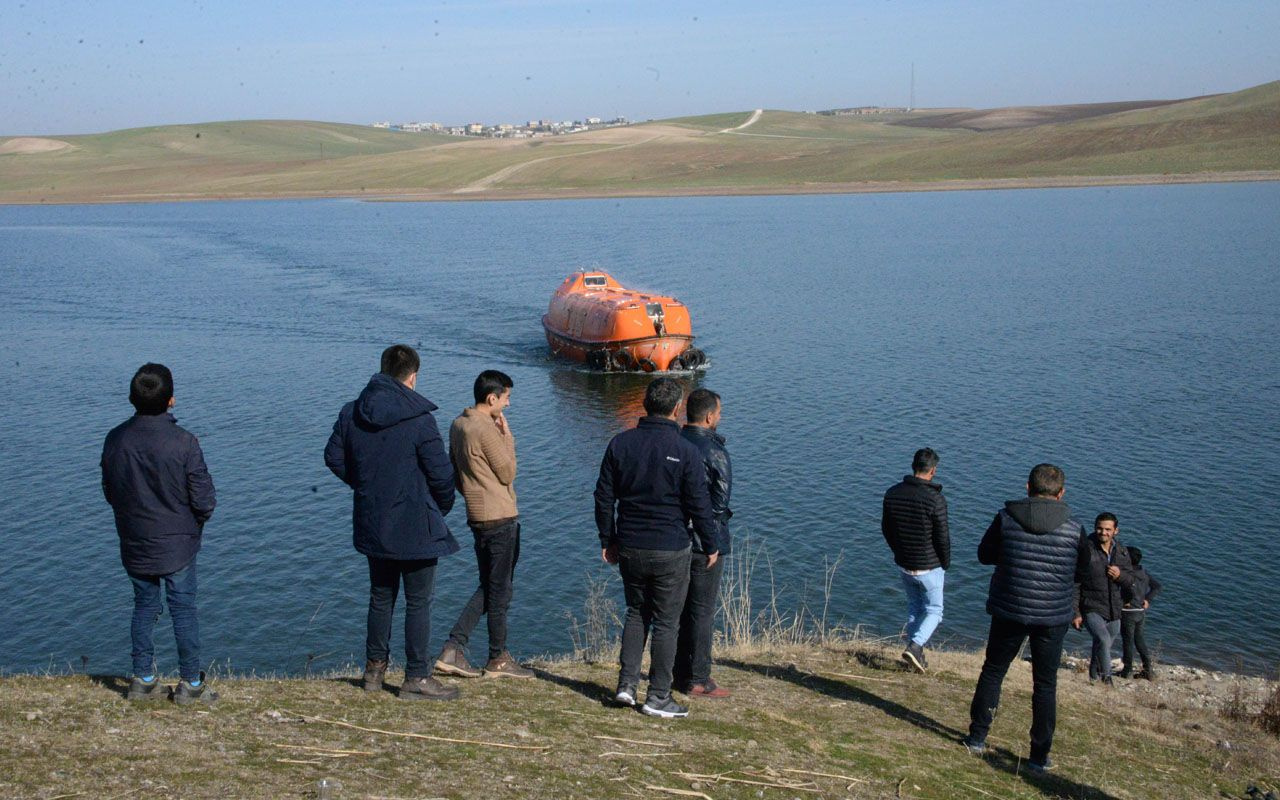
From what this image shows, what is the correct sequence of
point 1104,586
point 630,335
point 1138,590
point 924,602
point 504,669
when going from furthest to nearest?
1. point 630,335
2. point 1138,590
3. point 1104,586
4. point 924,602
5. point 504,669

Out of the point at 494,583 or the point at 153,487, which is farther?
the point at 494,583

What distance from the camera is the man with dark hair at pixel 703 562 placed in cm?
842

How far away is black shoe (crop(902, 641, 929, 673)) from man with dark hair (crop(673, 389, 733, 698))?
2469 millimetres

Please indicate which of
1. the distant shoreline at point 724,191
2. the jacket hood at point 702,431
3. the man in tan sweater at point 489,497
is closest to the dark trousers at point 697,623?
the jacket hood at point 702,431

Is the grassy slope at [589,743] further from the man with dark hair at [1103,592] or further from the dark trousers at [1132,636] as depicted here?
the dark trousers at [1132,636]

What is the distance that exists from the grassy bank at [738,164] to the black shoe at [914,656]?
118510mm

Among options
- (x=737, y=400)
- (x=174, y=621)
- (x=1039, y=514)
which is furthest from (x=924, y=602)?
(x=737, y=400)

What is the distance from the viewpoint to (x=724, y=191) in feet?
438

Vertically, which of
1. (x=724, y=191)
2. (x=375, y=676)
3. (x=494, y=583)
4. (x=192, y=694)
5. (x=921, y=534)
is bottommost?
(x=375, y=676)

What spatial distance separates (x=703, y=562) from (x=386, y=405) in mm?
2537

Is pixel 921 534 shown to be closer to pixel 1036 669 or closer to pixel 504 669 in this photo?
pixel 1036 669

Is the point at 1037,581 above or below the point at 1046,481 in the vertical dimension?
below

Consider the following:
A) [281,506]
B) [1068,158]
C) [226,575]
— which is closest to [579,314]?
[281,506]

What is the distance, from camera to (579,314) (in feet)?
150
